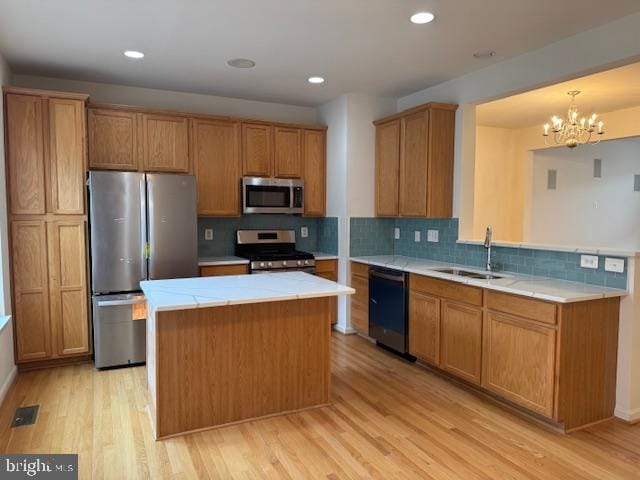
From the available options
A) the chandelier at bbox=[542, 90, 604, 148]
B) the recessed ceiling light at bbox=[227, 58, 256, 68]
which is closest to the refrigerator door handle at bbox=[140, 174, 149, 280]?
the recessed ceiling light at bbox=[227, 58, 256, 68]

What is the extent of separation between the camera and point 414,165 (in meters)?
4.30

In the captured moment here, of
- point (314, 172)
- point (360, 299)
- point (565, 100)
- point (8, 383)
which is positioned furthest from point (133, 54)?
point (565, 100)

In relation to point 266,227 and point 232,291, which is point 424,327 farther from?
point 266,227

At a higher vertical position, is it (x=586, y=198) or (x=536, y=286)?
(x=586, y=198)

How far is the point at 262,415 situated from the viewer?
292 centimetres

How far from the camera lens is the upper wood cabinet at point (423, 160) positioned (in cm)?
411

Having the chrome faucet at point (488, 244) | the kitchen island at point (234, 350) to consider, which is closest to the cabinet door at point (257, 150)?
the kitchen island at point (234, 350)

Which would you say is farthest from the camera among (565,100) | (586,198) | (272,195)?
(586,198)

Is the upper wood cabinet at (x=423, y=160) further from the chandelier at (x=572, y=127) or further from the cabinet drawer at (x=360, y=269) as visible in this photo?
the chandelier at (x=572, y=127)

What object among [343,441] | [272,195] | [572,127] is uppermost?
[572,127]

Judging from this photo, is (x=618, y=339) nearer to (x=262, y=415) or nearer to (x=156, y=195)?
(x=262, y=415)

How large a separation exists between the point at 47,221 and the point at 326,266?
2.71 metres

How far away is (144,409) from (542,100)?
4.87 metres

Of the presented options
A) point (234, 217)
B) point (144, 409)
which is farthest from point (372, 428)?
point (234, 217)
